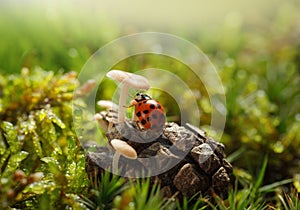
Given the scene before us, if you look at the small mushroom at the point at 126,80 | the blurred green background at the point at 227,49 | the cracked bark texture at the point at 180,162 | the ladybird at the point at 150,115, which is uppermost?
the blurred green background at the point at 227,49

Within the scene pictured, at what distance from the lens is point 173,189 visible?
106cm

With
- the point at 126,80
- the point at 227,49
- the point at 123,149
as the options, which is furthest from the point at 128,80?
the point at 227,49

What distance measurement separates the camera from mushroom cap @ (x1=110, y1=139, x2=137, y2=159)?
3.34ft

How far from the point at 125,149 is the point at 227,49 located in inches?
60.3

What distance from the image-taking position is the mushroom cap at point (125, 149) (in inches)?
40.1

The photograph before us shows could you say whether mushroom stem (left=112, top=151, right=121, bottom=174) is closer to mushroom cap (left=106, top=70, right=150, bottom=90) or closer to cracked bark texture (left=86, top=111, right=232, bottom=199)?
cracked bark texture (left=86, top=111, right=232, bottom=199)

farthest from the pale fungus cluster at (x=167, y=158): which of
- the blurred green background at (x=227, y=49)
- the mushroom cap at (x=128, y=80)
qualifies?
the blurred green background at (x=227, y=49)

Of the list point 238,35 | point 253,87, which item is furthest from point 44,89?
point 238,35

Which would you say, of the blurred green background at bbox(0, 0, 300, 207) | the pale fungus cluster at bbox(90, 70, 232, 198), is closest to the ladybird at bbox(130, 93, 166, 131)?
the pale fungus cluster at bbox(90, 70, 232, 198)

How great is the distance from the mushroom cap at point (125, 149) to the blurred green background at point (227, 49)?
49 cm

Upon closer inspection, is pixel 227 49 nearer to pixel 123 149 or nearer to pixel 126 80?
pixel 126 80

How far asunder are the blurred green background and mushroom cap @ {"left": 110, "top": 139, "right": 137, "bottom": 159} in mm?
488

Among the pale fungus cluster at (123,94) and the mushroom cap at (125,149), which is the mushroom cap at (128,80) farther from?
the mushroom cap at (125,149)

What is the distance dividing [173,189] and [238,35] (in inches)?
66.8
